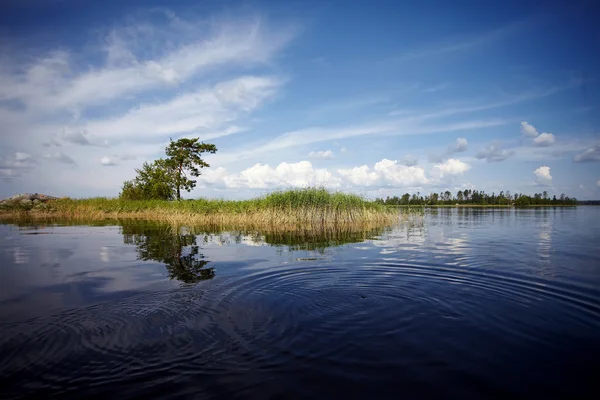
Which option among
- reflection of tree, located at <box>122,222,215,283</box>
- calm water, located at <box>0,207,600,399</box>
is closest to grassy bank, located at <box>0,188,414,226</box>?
reflection of tree, located at <box>122,222,215,283</box>

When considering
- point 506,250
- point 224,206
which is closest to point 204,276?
point 506,250

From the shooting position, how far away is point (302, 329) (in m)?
6.05

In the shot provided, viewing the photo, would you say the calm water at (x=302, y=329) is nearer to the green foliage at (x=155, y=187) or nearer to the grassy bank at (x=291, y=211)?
the grassy bank at (x=291, y=211)

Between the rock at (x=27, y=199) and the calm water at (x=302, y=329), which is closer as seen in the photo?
the calm water at (x=302, y=329)

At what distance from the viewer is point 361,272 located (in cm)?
1060

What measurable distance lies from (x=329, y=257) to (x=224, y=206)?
22.4 meters

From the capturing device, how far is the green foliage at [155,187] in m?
52.4

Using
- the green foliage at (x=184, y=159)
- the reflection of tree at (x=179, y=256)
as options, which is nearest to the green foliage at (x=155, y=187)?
the green foliage at (x=184, y=159)

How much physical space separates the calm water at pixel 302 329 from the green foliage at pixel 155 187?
138 ft

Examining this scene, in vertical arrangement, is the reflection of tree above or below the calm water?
above

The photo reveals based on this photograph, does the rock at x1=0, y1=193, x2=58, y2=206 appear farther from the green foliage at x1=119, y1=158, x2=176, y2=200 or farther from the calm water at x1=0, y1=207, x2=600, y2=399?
the calm water at x1=0, y1=207, x2=600, y2=399

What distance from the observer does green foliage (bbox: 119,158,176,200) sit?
5238 cm

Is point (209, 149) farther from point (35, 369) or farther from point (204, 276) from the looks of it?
point (35, 369)

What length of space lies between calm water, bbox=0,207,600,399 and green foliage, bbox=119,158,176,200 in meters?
42.1
